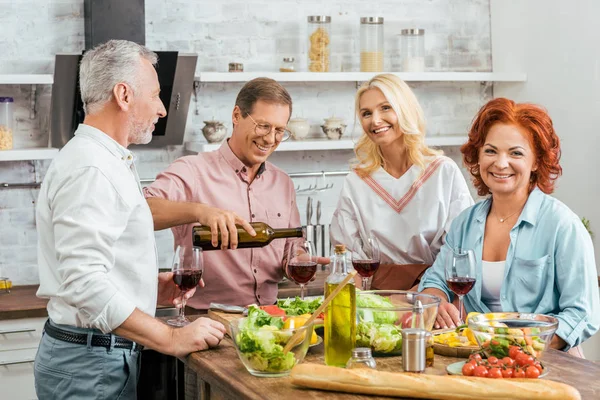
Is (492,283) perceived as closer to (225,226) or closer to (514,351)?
(514,351)

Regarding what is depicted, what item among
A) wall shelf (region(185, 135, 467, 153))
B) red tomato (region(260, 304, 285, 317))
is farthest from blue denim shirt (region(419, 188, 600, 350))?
wall shelf (region(185, 135, 467, 153))

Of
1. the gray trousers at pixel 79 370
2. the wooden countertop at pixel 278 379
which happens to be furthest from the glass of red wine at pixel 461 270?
the gray trousers at pixel 79 370

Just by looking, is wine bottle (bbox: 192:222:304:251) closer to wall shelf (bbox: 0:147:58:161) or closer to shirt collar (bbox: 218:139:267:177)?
shirt collar (bbox: 218:139:267:177)

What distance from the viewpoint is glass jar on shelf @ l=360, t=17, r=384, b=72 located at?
5.30 meters

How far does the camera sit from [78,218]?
244 centimetres

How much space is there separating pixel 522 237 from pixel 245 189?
121 centimetres

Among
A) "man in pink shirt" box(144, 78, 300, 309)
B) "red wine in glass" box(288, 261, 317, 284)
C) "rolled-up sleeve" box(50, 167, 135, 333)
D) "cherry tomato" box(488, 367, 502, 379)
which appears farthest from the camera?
"man in pink shirt" box(144, 78, 300, 309)

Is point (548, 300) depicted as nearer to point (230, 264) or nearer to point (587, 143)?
point (230, 264)

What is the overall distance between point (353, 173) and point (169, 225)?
94cm

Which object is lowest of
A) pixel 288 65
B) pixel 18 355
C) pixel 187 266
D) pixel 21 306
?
pixel 18 355

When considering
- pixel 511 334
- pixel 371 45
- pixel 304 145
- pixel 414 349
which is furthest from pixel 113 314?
pixel 371 45

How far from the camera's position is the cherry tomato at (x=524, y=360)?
86.0 inches

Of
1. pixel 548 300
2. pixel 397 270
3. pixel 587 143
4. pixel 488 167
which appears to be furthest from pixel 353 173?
pixel 587 143

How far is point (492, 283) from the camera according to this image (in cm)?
301
